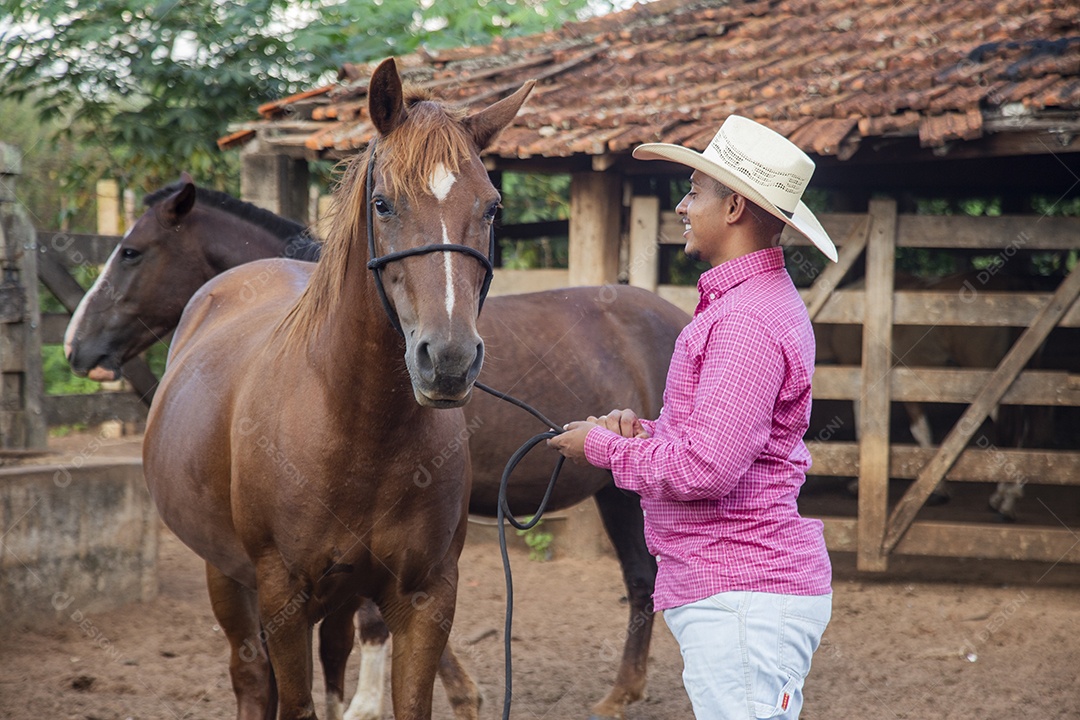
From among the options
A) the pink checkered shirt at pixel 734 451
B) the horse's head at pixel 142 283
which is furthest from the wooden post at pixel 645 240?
the pink checkered shirt at pixel 734 451

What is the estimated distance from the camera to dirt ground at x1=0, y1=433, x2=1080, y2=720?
15.0 ft

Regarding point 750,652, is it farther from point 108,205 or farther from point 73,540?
point 108,205

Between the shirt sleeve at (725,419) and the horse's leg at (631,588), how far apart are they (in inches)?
101

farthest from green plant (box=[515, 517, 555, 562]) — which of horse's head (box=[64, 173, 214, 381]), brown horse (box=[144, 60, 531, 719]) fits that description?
brown horse (box=[144, 60, 531, 719])

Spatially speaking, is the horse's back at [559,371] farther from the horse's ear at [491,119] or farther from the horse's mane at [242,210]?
the horse's ear at [491,119]

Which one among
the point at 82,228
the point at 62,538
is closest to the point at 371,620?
the point at 62,538

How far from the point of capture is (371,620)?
14.5 feet

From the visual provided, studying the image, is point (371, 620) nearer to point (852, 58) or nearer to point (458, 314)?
point (458, 314)

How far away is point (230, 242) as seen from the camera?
17.0ft

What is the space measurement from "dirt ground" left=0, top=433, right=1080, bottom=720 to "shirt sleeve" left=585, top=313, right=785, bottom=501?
2.77 m

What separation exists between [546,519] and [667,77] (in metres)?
3.29

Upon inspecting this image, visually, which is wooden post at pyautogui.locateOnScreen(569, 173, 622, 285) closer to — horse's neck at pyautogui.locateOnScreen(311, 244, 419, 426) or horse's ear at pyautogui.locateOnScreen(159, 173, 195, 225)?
horse's ear at pyautogui.locateOnScreen(159, 173, 195, 225)

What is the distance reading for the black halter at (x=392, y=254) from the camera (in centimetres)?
228

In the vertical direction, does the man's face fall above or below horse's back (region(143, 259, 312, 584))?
above
